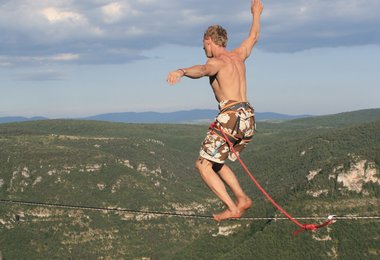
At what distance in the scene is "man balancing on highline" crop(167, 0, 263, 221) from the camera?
11.5 metres

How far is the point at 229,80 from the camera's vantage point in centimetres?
1166

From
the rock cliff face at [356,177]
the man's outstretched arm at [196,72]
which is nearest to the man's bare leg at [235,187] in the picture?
the man's outstretched arm at [196,72]

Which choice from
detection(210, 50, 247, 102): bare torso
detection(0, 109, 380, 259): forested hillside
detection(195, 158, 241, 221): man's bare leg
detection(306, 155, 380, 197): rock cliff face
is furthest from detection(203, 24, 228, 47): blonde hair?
detection(306, 155, 380, 197): rock cliff face

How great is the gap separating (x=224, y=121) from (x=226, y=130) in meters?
0.20

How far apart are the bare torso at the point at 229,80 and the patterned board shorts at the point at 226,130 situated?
18 centimetres

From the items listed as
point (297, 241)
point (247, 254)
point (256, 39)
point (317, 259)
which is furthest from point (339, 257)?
point (256, 39)

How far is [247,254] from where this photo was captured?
133 metres

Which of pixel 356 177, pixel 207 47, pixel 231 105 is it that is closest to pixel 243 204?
pixel 231 105

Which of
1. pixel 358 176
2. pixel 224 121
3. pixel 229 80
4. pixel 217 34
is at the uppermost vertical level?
pixel 217 34

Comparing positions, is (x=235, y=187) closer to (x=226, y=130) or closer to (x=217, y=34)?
(x=226, y=130)

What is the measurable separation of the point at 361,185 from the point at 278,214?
23.6 m

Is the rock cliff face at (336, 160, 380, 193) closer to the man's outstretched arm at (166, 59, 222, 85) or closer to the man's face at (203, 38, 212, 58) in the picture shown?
the man's face at (203, 38, 212, 58)

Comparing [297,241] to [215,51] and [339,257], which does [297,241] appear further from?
[215,51]

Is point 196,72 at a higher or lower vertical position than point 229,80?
higher
